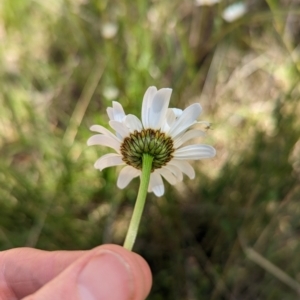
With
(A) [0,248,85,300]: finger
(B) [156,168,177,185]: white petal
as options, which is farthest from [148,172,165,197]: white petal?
(A) [0,248,85,300]: finger

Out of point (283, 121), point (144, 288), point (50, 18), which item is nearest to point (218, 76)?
point (283, 121)

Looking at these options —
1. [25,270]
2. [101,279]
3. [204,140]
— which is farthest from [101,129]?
[204,140]

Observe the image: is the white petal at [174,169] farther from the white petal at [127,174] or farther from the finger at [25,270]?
the finger at [25,270]

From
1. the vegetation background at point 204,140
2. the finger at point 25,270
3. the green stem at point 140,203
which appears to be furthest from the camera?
the vegetation background at point 204,140

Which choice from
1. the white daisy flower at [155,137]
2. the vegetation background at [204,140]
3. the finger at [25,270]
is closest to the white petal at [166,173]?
the white daisy flower at [155,137]

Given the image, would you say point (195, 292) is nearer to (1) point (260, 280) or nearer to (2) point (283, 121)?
(1) point (260, 280)

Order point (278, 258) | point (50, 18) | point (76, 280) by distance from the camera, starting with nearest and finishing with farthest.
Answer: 1. point (76, 280)
2. point (278, 258)
3. point (50, 18)
